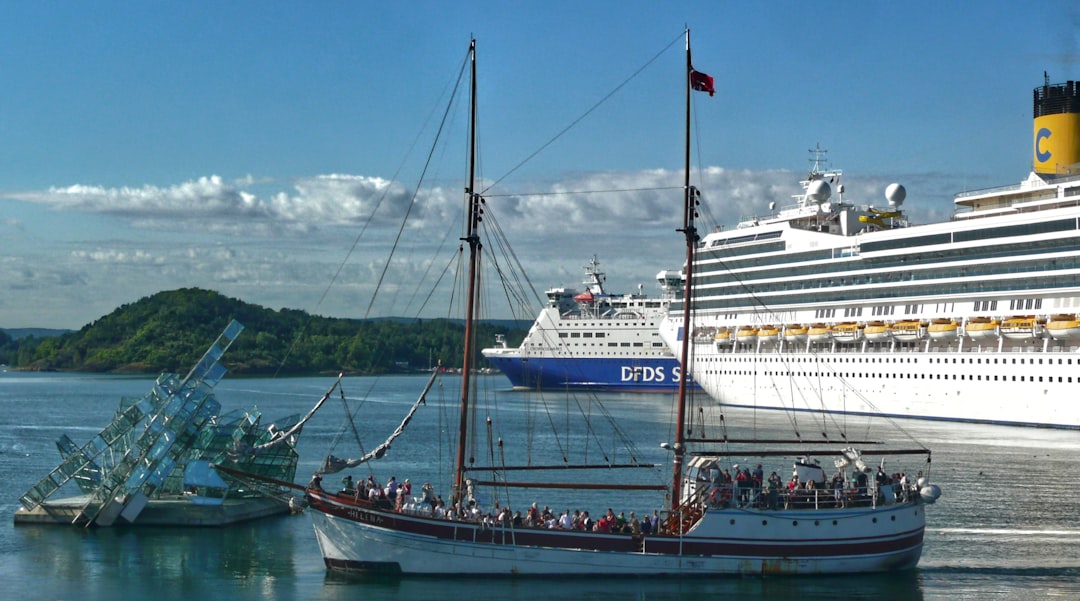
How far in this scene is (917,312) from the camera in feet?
264

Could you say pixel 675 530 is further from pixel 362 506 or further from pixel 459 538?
pixel 362 506

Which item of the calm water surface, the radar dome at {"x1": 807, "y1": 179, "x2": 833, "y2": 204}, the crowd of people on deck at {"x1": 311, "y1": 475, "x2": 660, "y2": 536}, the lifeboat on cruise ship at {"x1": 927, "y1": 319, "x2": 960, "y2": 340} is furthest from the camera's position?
the radar dome at {"x1": 807, "y1": 179, "x2": 833, "y2": 204}

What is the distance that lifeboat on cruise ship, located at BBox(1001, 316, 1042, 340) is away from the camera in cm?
7012

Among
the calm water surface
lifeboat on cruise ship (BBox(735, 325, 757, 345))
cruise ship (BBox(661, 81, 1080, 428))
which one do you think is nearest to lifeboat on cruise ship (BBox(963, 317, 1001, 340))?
cruise ship (BBox(661, 81, 1080, 428))

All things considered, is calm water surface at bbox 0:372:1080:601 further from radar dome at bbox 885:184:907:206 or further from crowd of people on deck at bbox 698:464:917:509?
radar dome at bbox 885:184:907:206

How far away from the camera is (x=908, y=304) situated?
8150cm

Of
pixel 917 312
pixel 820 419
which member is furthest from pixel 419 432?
pixel 917 312

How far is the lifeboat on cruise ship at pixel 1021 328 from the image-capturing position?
70125 millimetres

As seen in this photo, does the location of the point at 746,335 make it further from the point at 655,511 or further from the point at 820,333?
the point at 655,511

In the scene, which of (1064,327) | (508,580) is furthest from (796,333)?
(508,580)

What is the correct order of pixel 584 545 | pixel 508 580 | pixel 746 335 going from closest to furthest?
1. pixel 508 580
2. pixel 584 545
3. pixel 746 335

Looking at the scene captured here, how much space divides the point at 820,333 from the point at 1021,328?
1677 centimetres

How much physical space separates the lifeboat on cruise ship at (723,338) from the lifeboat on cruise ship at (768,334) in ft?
11.1

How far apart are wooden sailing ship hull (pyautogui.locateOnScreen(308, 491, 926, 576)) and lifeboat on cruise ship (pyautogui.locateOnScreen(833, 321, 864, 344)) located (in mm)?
52470
